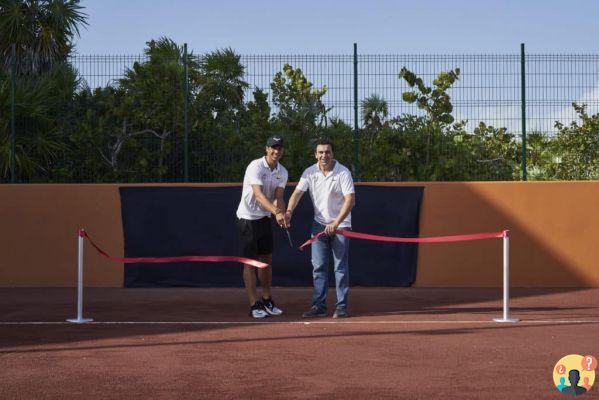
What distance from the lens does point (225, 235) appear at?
49.6 feet

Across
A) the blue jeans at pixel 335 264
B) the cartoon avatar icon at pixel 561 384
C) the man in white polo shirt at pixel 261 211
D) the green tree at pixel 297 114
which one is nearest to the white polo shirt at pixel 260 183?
the man in white polo shirt at pixel 261 211

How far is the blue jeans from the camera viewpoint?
1101cm

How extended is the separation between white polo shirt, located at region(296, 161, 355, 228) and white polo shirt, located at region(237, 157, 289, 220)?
12.0 inches

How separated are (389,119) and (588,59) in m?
2.95

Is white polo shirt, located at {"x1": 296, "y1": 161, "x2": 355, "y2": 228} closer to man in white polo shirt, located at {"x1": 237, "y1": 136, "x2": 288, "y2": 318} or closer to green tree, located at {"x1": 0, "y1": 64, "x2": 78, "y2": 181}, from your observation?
man in white polo shirt, located at {"x1": 237, "y1": 136, "x2": 288, "y2": 318}

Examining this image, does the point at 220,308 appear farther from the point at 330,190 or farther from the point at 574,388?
the point at 574,388

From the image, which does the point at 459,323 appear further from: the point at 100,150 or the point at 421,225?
the point at 100,150

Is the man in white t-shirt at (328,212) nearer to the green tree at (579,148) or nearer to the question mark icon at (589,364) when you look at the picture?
the question mark icon at (589,364)

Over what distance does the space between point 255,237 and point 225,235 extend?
4053 mm

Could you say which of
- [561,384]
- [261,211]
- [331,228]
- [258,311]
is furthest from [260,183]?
[561,384]

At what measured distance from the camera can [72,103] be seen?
16.1 m

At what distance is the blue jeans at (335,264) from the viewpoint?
11.0 meters

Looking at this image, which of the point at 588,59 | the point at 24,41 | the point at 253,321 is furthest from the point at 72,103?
the point at 24,41

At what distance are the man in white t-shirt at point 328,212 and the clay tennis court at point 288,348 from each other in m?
0.35
